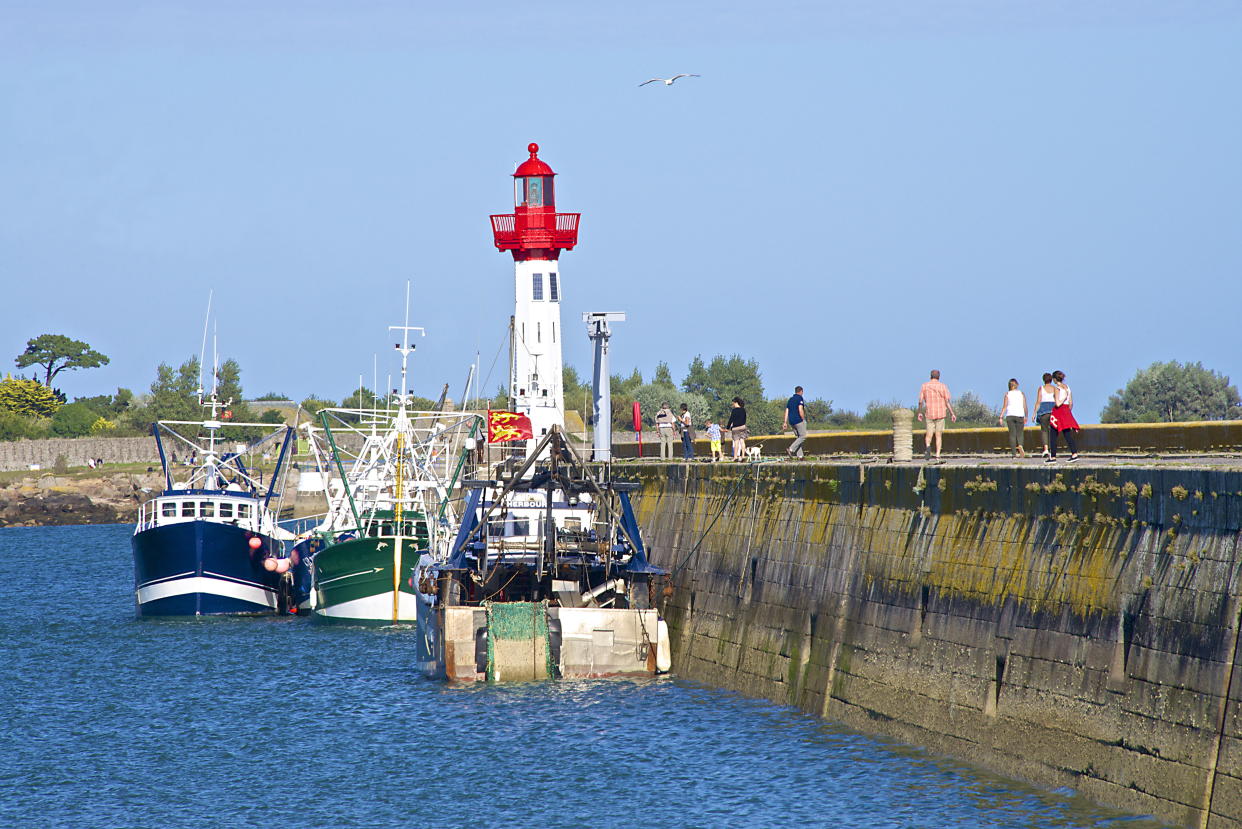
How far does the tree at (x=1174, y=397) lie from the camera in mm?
62281

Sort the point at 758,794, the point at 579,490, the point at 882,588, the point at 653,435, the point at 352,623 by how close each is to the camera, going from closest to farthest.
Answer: the point at 758,794
the point at 882,588
the point at 579,490
the point at 352,623
the point at 653,435

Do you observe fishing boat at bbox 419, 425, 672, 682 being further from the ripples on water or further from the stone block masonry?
the stone block masonry

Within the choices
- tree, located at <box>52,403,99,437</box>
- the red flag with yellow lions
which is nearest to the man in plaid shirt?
the red flag with yellow lions

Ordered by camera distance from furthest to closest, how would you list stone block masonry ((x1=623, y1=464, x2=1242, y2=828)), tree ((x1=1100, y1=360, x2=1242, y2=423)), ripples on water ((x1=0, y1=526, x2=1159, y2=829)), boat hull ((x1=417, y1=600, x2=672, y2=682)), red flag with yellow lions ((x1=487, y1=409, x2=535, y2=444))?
tree ((x1=1100, y1=360, x2=1242, y2=423)), red flag with yellow lions ((x1=487, y1=409, x2=535, y2=444)), boat hull ((x1=417, y1=600, x2=672, y2=682)), ripples on water ((x1=0, y1=526, x2=1159, y2=829)), stone block masonry ((x1=623, y1=464, x2=1242, y2=828))

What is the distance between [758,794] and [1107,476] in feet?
24.1

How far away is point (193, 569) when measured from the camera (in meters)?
49.1

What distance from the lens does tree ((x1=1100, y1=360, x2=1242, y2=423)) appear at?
62281 mm

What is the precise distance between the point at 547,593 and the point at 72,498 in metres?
104

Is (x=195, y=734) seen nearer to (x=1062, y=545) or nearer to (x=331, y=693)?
(x=331, y=693)

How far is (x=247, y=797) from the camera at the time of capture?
23.0 m

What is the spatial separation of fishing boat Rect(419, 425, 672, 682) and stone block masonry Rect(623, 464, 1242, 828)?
2.26m

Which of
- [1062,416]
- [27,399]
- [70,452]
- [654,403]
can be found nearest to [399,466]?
[1062,416]

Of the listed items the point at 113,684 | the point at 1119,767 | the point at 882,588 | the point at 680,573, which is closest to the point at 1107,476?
the point at 1119,767

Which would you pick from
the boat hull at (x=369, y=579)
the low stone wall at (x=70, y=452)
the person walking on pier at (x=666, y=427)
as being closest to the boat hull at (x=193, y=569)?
the boat hull at (x=369, y=579)
